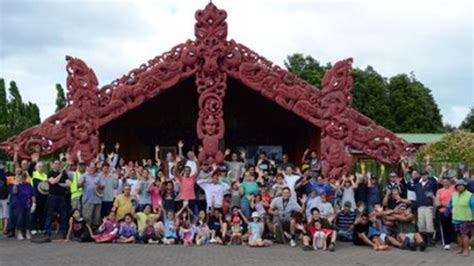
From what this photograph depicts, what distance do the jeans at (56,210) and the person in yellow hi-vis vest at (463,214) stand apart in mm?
8367

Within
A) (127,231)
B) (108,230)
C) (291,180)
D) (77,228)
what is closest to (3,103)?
(77,228)

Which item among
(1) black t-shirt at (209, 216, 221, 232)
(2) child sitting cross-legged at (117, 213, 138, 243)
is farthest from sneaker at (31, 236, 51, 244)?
(1) black t-shirt at (209, 216, 221, 232)

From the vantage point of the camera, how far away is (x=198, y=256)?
506 inches

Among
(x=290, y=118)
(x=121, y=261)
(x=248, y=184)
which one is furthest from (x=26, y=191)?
(x=290, y=118)

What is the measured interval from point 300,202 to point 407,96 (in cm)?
3287

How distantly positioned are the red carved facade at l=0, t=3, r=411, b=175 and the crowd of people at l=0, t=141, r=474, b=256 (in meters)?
1.84

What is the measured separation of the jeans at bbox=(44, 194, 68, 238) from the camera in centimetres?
1492

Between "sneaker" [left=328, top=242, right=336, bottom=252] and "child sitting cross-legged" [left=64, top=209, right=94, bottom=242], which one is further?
"child sitting cross-legged" [left=64, top=209, right=94, bottom=242]

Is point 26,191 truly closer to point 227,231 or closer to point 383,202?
point 227,231

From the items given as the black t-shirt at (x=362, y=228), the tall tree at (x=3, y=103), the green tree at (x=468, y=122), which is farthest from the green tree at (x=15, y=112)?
the green tree at (x=468, y=122)

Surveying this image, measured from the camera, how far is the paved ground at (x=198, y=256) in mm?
12125

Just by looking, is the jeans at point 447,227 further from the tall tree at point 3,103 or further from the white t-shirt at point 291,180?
the tall tree at point 3,103

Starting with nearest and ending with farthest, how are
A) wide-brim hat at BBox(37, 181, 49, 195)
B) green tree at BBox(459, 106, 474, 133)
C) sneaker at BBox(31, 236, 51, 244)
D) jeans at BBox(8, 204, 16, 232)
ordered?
sneaker at BBox(31, 236, 51, 244) → jeans at BBox(8, 204, 16, 232) → wide-brim hat at BBox(37, 181, 49, 195) → green tree at BBox(459, 106, 474, 133)

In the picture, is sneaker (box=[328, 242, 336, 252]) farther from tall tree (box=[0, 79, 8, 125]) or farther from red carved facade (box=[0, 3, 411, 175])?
tall tree (box=[0, 79, 8, 125])
